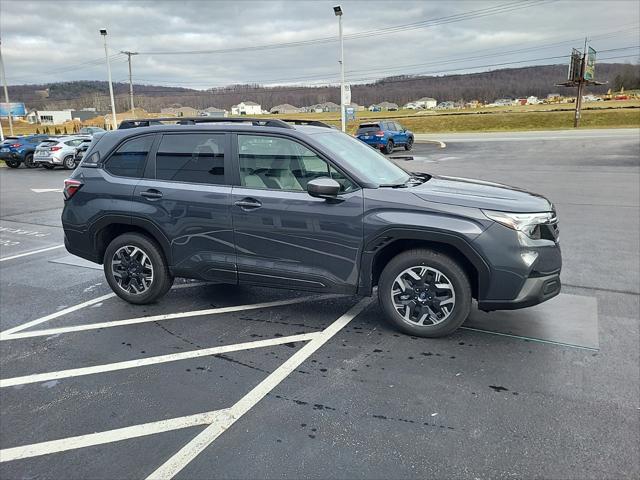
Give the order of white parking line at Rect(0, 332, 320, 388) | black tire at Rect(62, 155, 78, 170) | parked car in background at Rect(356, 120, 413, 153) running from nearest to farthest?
white parking line at Rect(0, 332, 320, 388)
black tire at Rect(62, 155, 78, 170)
parked car in background at Rect(356, 120, 413, 153)

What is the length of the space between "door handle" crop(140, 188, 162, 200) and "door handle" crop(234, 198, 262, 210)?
0.88 metres

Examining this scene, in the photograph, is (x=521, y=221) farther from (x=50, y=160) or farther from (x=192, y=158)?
(x=50, y=160)

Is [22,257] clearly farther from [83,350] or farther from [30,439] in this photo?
[30,439]

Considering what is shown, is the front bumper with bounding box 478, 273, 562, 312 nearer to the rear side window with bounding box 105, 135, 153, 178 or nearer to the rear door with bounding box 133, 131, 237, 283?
the rear door with bounding box 133, 131, 237, 283

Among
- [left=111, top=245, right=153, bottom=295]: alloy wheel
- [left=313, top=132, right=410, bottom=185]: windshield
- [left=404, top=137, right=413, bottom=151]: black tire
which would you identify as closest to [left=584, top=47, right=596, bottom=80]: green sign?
[left=404, top=137, right=413, bottom=151]: black tire

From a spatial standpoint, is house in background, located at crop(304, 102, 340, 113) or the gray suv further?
house in background, located at crop(304, 102, 340, 113)

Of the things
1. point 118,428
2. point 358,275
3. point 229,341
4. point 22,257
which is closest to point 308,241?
point 358,275

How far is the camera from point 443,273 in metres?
4.18

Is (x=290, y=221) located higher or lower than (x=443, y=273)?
higher

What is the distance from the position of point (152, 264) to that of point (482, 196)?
10.7ft

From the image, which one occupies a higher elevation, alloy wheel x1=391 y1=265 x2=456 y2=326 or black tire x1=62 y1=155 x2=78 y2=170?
black tire x1=62 y1=155 x2=78 y2=170

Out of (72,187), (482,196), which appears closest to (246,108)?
(72,187)

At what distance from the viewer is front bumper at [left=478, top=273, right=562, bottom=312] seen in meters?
4.04

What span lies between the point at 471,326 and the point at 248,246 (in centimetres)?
218
